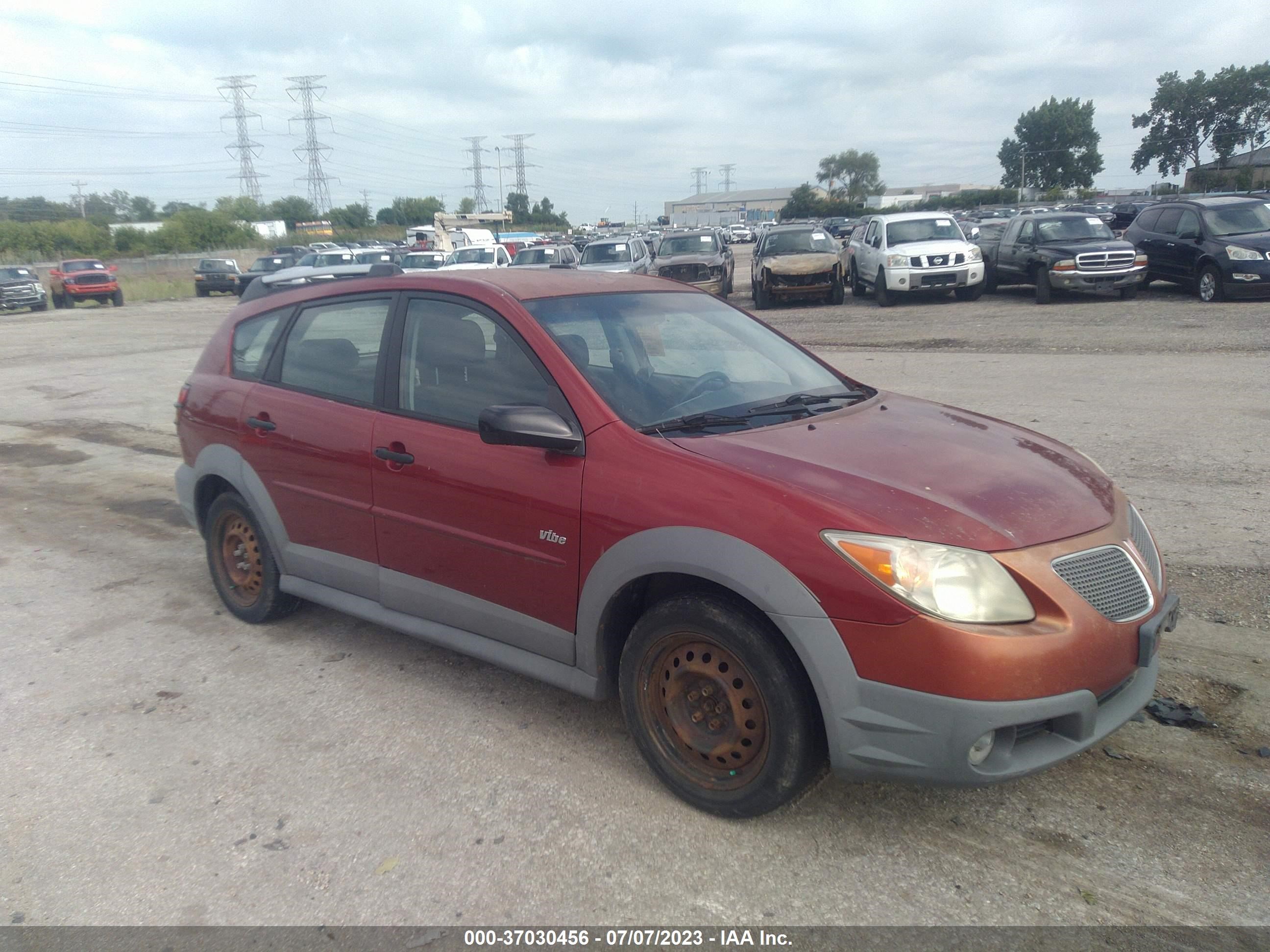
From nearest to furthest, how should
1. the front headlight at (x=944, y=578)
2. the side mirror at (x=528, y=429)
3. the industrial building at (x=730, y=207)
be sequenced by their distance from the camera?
the front headlight at (x=944, y=578) → the side mirror at (x=528, y=429) → the industrial building at (x=730, y=207)

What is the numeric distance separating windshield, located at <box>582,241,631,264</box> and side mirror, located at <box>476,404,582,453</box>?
2184 centimetres

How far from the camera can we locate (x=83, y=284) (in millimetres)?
37719

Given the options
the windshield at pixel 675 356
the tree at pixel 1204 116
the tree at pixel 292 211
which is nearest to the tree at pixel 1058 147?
the tree at pixel 1204 116

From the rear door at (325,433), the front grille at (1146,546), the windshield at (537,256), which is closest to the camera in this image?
the front grille at (1146,546)

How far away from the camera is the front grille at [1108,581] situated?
2.88 meters

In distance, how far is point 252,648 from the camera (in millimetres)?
4797

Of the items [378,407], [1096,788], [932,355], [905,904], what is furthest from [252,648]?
[932,355]

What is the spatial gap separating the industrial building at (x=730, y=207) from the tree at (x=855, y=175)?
301cm

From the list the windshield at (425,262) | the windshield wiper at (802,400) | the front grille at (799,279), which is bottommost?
the front grille at (799,279)

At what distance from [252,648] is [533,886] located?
2517mm

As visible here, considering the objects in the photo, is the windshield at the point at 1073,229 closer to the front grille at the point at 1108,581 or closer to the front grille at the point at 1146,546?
the front grille at the point at 1146,546

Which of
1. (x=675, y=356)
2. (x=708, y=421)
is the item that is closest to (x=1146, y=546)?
A: (x=708, y=421)

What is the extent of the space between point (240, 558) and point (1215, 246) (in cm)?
1768

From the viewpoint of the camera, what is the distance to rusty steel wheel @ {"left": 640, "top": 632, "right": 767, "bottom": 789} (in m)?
3.05
